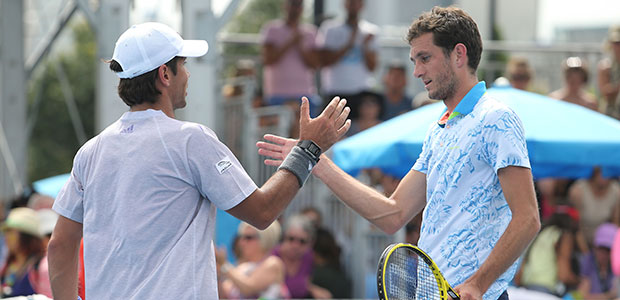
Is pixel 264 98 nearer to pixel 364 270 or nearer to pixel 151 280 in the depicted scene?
pixel 364 270

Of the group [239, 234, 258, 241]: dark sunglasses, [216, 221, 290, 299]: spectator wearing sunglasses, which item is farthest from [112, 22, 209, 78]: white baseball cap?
[239, 234, 258, 241]: dark sunglasses

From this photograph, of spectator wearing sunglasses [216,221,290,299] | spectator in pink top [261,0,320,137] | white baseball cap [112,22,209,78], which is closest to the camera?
white baseball cap [112,22,209,78]

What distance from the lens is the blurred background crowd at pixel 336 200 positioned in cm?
836

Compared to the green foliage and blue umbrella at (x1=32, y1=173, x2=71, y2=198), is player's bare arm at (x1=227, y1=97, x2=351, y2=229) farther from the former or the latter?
the green foliage

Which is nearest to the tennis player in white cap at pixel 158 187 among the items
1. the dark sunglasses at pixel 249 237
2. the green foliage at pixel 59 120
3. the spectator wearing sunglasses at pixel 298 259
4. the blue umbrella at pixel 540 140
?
the blue umbrella at pixel 540 140

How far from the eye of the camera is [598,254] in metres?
9.16

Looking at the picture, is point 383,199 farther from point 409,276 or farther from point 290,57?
point 290,57

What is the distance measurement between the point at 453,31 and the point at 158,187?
1.28 m

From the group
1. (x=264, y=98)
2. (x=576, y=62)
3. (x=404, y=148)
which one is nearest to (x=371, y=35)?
(x=264, y=98)

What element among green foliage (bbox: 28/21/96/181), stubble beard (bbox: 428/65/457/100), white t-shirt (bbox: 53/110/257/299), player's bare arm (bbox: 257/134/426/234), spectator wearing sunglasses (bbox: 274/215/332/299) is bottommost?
green foliage (bbox: 28/21/96/181)

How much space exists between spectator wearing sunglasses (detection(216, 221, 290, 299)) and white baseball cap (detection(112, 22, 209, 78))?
4888 mm

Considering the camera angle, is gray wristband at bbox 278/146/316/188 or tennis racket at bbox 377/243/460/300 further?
gray wristband at bbox 278/146/316/188

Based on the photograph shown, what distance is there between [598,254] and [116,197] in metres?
6.93

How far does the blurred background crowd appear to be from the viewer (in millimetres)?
8359
